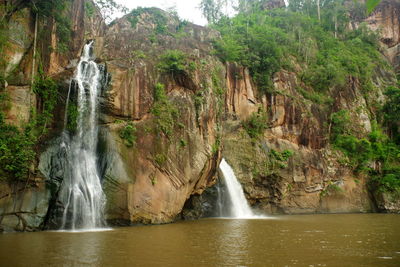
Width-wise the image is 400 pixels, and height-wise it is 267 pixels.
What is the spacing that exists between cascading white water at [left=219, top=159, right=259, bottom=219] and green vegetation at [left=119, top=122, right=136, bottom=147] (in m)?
8.38

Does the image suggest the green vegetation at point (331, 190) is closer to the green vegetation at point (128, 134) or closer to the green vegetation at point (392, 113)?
the green vegetation at point (392, 113)

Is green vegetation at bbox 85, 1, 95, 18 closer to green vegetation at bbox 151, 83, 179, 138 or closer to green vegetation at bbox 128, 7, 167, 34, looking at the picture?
green vegetation at bbox 128, 7, 167, 34

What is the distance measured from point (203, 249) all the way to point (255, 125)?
60.8 ft

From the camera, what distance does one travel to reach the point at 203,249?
9.34m

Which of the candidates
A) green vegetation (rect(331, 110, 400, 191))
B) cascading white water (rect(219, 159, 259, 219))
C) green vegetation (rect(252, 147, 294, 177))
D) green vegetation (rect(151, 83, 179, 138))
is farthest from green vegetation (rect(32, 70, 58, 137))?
green vegetation (rect(331, 110, 400, 191))

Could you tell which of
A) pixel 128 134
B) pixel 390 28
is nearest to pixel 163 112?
pixel 128 134

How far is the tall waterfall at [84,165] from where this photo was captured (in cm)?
1445

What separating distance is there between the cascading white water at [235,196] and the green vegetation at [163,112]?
642 centimetres

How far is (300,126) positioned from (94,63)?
17.7 meters

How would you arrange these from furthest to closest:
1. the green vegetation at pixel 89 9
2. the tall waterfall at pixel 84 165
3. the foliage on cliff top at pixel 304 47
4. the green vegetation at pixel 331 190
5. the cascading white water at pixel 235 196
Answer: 1. the foliage on cliff top at pixel 304 47
2. the green vegetation at pixel 331 190
3. the green vegetation at pixel 89 9
4. the cascading white water at pixel 235 196
5. the tall waterfall at pixel 84 165

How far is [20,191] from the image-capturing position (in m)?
13.8

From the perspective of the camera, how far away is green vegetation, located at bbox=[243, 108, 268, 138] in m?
26.7

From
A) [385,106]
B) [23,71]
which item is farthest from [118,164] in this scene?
[385,106]

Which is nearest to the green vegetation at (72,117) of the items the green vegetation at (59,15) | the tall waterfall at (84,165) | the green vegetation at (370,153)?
the tall waterfall at (84,165)
